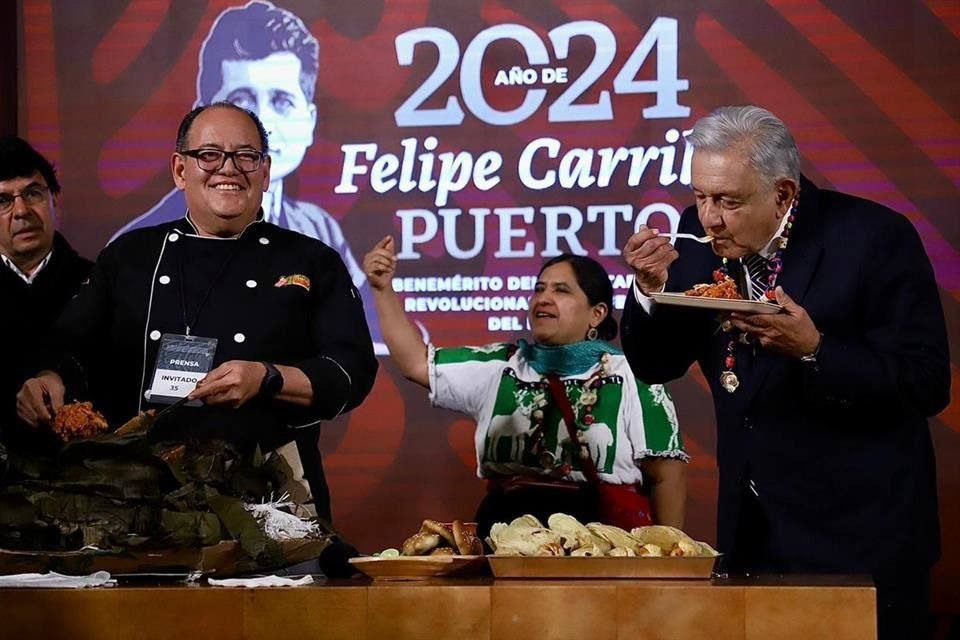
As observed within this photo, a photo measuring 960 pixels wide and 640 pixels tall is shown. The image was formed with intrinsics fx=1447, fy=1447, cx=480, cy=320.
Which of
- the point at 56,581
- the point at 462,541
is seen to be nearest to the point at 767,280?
the point at 462,541

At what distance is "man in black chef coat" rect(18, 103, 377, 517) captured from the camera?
2877 millimetres

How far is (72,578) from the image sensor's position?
215 cm

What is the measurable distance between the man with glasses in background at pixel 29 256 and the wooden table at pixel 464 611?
1.36 metres

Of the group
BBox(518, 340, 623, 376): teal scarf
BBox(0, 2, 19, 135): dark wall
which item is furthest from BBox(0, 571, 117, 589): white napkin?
BBox(0, 2, 19, 135): dark wall

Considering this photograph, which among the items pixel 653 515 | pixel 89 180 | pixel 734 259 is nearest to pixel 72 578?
pixel 734 259

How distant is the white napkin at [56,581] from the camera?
210 centimetres

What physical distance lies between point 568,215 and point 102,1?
1.74m

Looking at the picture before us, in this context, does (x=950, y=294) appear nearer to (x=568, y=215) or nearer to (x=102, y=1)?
(x=568, y=215)

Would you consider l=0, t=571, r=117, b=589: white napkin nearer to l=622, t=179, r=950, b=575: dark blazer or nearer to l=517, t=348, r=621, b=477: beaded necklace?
l=622, t=179, r=950, b=575: dark blazer

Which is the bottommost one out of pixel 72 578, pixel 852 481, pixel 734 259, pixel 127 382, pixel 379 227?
pixel 72 578

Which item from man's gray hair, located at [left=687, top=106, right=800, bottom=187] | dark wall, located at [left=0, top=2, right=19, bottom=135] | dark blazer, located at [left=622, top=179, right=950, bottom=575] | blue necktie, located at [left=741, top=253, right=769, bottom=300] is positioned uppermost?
dark wall, located at [left=0, top=2, right=19, bottom=135]

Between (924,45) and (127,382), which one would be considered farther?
(924,45)

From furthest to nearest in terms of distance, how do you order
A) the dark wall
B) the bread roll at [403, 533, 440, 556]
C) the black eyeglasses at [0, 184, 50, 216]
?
the dark wall → the black eyeglasses at [0, 184, 50, 216] → the bread roll at [403, 533, 440, 556]

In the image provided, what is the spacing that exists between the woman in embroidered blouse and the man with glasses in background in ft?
2.73
